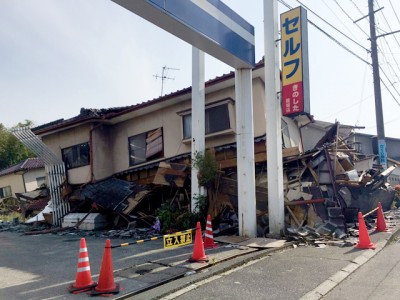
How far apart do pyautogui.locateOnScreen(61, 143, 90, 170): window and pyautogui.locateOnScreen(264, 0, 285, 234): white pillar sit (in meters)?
8.87

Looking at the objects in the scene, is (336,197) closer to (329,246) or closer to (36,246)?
(329,246)

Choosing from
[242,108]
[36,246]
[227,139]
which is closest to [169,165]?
[227,139]

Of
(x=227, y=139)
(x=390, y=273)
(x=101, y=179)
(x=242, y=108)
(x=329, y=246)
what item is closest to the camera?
(x=390, y=273)

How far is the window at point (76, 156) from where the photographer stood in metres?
14.4

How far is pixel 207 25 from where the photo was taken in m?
6.71

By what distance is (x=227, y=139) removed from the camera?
Answer: 35.6 feet

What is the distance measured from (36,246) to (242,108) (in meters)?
6.83

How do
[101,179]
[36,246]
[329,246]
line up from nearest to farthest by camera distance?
[329,246] → [36,246] → [101,179]

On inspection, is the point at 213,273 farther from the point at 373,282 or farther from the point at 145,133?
the point at 145,133

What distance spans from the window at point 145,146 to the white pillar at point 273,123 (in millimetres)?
5308

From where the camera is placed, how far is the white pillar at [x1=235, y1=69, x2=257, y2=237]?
816 cm

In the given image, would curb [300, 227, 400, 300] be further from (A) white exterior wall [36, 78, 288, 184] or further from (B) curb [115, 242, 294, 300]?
(A) white exterior wall [36, 78, 288, 184]

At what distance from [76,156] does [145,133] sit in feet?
12.8

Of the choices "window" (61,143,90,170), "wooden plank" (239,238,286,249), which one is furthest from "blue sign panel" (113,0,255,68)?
"window" (61,143,90,170)
